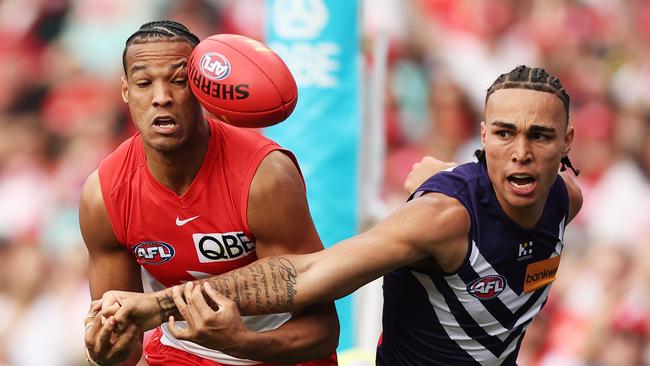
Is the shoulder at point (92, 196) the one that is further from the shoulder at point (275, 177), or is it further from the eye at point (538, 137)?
the eye at point (538, 137)

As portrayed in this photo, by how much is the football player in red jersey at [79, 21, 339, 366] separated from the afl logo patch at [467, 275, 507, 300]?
630 millimetres

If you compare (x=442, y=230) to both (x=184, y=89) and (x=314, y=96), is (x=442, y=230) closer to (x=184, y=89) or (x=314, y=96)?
(x=184, y=89)

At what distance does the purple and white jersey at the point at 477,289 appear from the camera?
4.85 m

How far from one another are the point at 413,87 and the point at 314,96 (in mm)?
2201

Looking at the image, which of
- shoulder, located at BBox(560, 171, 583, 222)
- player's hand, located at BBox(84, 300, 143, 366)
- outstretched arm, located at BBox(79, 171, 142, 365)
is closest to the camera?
player's hand, located at BBox(84, 300, 143, 366)

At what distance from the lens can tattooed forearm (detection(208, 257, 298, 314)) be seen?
4473 millimetres

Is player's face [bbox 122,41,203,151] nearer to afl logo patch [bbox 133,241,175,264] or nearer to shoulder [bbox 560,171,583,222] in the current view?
afl logo patch [bbox 133,241,175,264]

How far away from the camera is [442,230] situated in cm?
461

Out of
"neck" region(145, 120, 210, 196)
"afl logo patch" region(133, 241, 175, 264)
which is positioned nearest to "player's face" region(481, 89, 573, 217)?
"neck" region(145, 120, 210, 196)

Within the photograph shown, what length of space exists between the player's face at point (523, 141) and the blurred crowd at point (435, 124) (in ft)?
14.6

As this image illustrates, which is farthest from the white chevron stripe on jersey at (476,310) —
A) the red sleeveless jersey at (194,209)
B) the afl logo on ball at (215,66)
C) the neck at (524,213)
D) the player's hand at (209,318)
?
the afl logo on ball at (215,66)

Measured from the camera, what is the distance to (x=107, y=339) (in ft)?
14.5

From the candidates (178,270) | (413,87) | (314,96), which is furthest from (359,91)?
(178,270)

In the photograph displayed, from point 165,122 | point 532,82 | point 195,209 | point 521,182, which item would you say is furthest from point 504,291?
point 165,122
